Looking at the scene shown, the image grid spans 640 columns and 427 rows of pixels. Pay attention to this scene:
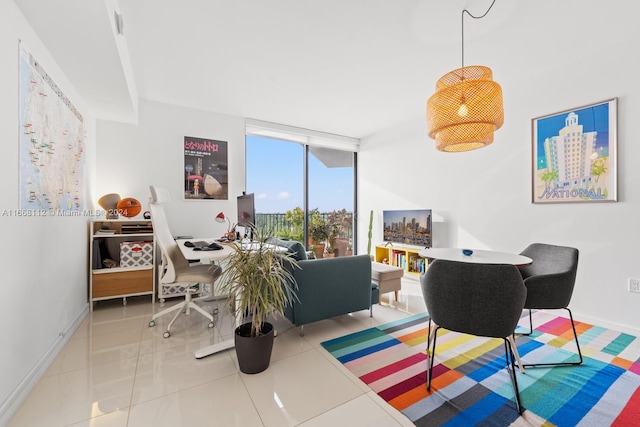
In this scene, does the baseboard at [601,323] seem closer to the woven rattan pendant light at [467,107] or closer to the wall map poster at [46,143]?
the woven rattan pendant light at [467,107]

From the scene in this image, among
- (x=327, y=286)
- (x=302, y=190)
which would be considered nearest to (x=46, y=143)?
(x=327, y=286)

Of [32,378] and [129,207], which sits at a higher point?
[129,207]

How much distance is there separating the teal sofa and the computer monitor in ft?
1.97

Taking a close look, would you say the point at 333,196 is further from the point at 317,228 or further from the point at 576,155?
the point at 576,155

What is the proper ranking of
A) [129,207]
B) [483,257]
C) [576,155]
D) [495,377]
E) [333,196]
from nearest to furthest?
[495,377] < [483,257] < [576,155] < [129,207] < [333,196]

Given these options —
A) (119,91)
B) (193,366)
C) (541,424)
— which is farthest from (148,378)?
(119,91)

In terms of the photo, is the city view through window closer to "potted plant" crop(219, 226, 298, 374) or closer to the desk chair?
the desk chair

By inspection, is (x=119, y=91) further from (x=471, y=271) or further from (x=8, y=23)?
(x=471, y=271)

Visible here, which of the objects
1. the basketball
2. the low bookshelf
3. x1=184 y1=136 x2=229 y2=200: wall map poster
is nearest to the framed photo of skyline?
the low bookshelf

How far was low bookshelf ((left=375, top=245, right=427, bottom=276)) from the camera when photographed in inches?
165

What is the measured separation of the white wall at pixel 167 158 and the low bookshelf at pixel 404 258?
A: 270cm

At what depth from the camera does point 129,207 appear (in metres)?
3.31

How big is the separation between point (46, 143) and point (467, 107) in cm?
308

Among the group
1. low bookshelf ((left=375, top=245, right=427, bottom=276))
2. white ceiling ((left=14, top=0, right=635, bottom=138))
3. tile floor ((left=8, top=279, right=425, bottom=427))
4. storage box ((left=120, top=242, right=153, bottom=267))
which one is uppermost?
white ceiling ((left=14, top=0, right=635, bottom=138))
